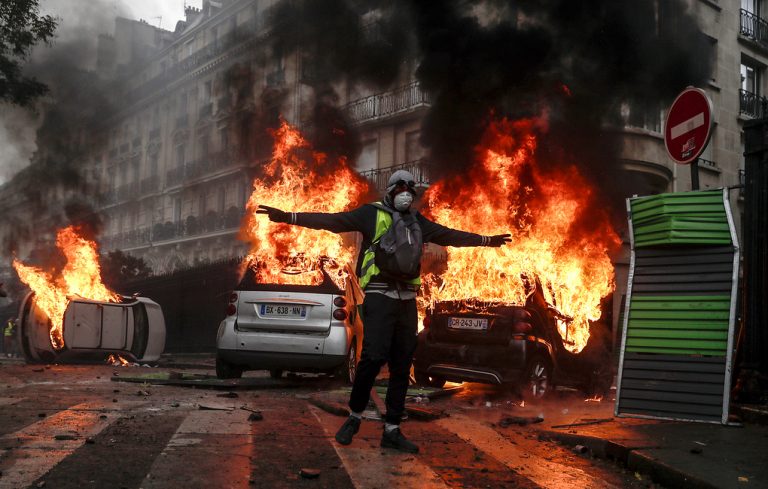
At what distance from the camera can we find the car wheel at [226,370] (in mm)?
10039

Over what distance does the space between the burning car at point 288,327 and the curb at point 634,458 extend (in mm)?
3724

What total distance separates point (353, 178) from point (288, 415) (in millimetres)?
9985

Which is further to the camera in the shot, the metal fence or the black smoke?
the black smoke

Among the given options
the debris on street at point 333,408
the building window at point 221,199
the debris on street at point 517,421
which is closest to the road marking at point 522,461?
the debris on street at point 517,421

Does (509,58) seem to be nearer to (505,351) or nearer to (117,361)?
(505,351)

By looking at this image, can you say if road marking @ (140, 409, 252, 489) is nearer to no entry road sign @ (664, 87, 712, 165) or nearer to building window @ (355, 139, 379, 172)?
no entry road sign @ (664, 87, 712, 165)

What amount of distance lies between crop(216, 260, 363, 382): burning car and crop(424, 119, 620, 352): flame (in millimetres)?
Result: 1387

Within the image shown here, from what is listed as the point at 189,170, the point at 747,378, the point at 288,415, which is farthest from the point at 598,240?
the point at 189,170

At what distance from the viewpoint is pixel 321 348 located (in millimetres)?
9445

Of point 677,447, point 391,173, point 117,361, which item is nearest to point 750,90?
point 391,173

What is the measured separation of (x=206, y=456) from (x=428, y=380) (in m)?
5.28

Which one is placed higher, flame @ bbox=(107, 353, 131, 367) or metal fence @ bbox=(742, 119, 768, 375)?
metal fence @ bbox=(742, 119, 768, 375)

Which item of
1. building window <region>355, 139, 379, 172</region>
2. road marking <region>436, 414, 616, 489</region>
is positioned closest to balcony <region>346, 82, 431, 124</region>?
building window <region>355, 139, 379, 172</region>

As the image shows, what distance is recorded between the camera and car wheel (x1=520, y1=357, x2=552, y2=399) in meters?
8.67
